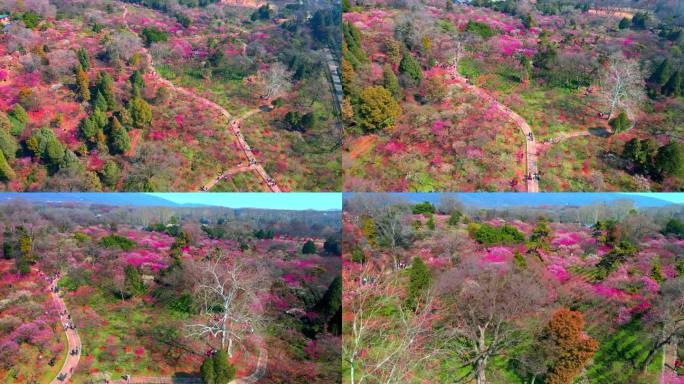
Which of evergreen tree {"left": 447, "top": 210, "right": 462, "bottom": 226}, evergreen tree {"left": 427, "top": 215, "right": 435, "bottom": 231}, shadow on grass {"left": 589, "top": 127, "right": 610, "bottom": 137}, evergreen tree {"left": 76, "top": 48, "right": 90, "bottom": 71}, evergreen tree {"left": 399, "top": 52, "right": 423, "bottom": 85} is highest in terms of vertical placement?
evergreen tree {"left": 399, "top": 52, "right": 423, "bottom": 85}

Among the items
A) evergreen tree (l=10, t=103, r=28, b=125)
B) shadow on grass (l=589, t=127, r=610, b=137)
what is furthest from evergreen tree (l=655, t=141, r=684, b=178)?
evergreen tree (l=10, t=103, r=28, b=125)

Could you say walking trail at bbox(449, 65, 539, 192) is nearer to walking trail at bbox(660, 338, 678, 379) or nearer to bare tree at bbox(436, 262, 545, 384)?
bare tree at bbox(436, 262, 545, 384)

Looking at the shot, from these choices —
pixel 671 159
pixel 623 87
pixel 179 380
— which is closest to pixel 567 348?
pixel 671 159

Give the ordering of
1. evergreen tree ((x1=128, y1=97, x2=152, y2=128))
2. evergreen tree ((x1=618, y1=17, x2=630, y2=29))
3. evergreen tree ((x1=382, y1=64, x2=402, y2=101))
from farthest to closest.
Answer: evergreen tree ((x1=618, y1=17, x2=630, y2=29)) < evergreen tree ((x1=128, y1=97, x2=152, y2=128)) < evergreen tree ((x1=382, y1=64, x2=402, y2=101))

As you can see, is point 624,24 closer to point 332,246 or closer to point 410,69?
point 410,69

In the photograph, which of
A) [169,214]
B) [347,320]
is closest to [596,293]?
[347,320]

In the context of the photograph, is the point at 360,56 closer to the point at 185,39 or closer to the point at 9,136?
the point at 185,39

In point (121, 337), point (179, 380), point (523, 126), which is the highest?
point (523, 126)
